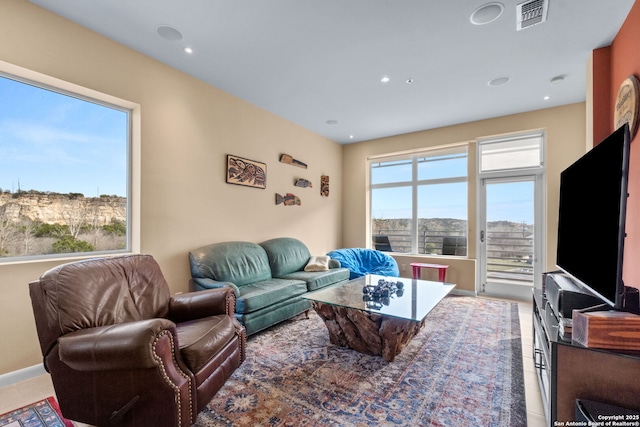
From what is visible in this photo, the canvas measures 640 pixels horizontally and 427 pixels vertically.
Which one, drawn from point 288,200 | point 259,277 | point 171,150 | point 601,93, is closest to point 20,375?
point 259,277

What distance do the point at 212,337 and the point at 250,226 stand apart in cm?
239

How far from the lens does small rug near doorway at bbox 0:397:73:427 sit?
1.23 m

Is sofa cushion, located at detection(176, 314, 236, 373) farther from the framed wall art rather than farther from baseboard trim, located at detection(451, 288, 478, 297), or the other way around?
baseboard trim, located at detection(451, 288, 478, 297)

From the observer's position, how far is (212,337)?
179 cm

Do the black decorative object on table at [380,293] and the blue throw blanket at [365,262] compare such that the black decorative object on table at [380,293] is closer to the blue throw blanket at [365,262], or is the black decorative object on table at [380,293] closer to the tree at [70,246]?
the blue throw blanket at [365,262]

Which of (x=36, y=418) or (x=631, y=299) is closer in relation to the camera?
(x=36, y=418)

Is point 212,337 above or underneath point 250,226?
underneath

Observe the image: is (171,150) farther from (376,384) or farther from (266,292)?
(376,384)

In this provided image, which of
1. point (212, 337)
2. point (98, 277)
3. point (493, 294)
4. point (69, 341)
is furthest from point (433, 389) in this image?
point (493, 294)

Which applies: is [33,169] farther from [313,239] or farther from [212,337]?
[313,239]

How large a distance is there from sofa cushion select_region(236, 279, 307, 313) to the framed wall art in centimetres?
141

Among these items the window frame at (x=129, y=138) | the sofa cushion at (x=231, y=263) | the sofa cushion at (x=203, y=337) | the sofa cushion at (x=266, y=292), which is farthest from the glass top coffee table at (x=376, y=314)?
the window frame at (x=129, y=138)

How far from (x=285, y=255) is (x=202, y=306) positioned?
77.8 inches

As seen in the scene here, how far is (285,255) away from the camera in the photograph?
4129 millimetres
